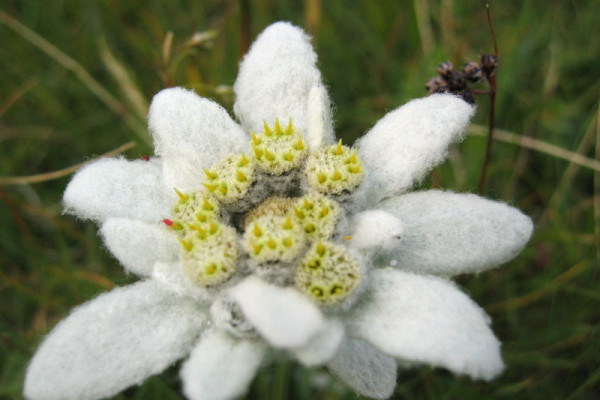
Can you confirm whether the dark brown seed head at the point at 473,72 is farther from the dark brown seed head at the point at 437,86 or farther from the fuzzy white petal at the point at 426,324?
the fuzzy white petal at the point at 426,324

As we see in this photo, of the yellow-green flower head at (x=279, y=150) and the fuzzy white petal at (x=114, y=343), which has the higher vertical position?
the yellow-green flower head at (x=279, y=150)

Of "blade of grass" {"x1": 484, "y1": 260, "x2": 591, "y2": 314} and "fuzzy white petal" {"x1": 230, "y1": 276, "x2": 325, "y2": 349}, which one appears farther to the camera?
"blade of grass" {"x1": 484, "y1": 260, "x2": 591, "y2": 314}

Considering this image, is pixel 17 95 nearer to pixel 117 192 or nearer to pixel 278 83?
pixel 117 192

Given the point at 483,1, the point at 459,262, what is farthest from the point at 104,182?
the point at 483,1

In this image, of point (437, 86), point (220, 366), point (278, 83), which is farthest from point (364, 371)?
point (437, 86)

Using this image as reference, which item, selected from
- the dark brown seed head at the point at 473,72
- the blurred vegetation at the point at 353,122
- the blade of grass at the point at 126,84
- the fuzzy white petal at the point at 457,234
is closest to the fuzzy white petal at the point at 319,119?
the fuzzy white petal at the point at 457,234

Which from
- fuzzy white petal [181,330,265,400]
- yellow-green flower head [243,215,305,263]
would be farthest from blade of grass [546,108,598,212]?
fuzzy white petal [181,330,265,400]

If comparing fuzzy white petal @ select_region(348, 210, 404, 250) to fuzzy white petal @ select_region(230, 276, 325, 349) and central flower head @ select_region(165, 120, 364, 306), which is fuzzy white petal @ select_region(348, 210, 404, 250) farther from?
fuzzy white petal @ select_region(230, 276, 325, 349)
